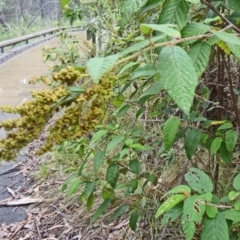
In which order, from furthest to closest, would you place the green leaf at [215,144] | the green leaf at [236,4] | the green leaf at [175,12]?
the green leaf at [215,144]
the green leaf at [236,4]
the green leaf at [175,12]

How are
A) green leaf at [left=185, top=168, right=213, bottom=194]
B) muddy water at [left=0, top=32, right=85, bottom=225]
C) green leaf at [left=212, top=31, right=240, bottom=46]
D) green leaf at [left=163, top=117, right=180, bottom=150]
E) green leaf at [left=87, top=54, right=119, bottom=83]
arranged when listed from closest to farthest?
green leaf at [left=87, top=54, right=119, bottom=83] < green leaf at [left=212, top=31, right=240, bottom=46] < green leaf at [left=185, top=168, right=213, bottom=194] < green leaf at [left=163, top=117, right=180, bottom=150] < muddy water at [left=0, top=32, right=85, bottom=225]

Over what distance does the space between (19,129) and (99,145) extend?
1.93 meters

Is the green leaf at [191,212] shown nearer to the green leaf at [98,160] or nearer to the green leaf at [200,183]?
the green leaf at [200,183]

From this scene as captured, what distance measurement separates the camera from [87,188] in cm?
165

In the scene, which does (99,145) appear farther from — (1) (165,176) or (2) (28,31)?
(2) (28,31)

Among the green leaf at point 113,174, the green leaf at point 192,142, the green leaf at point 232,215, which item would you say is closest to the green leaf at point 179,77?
the green leaf at point 232,215

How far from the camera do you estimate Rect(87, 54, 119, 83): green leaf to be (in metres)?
0.58

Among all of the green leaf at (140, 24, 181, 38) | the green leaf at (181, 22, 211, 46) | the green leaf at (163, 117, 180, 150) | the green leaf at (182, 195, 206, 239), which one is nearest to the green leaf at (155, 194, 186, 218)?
the green leaf at (182, 195, 206, 239)

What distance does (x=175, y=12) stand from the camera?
83 centimetres

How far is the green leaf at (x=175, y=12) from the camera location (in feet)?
2.71

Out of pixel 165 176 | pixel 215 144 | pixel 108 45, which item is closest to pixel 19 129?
pixel 215 144

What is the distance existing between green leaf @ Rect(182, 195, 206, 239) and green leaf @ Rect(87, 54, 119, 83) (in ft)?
1.67

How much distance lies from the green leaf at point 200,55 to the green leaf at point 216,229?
1.36ft

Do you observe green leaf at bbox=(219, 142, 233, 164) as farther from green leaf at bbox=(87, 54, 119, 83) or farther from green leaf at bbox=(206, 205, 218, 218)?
green leaf at bbox=(87, 54, 119, 83)
